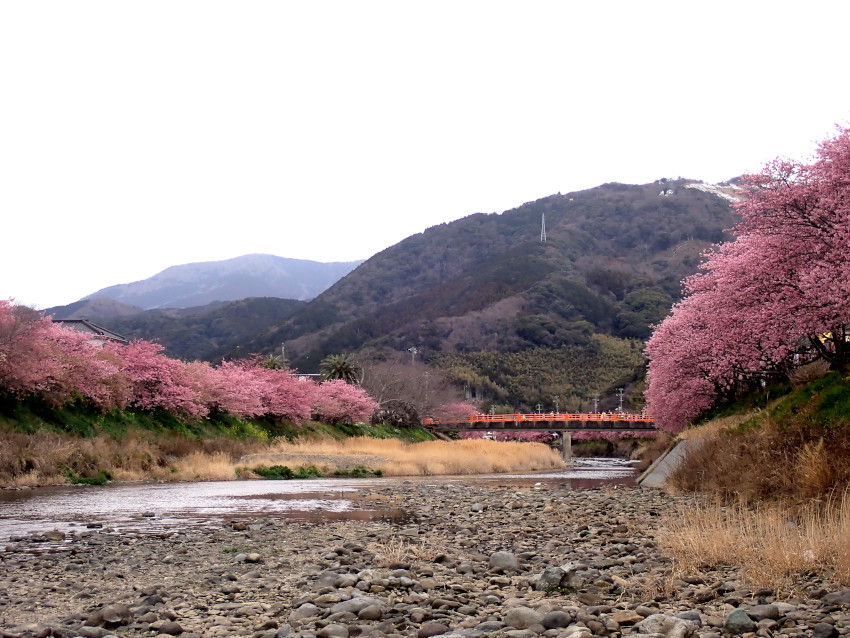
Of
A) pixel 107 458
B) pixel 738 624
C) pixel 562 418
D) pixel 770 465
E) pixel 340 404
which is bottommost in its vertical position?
pixel 562 418

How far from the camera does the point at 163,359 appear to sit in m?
59.7

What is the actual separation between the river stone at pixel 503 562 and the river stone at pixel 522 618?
371 centimetres

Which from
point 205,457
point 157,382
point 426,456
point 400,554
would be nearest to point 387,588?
point 400,554

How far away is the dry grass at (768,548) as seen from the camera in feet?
33.3

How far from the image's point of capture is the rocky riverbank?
9000mm

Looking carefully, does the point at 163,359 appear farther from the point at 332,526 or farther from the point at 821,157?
the point at 821,157

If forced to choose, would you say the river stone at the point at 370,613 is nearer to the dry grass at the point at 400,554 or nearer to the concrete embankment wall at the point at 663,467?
the dry grass at the point at 400,554

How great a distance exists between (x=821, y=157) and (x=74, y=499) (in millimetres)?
28385

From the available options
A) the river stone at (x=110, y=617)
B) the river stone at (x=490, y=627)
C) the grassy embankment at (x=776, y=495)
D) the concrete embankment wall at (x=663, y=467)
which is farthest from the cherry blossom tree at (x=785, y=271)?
the river stone at (x=110, y=617)

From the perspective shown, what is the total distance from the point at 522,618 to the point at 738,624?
7.46 ft

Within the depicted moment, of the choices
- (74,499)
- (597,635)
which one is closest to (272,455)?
(74,499)

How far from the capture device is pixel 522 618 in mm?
9141

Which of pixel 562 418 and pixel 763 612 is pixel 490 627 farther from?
pixel 562 418

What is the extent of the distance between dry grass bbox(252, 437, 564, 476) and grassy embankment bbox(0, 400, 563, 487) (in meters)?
0.08
